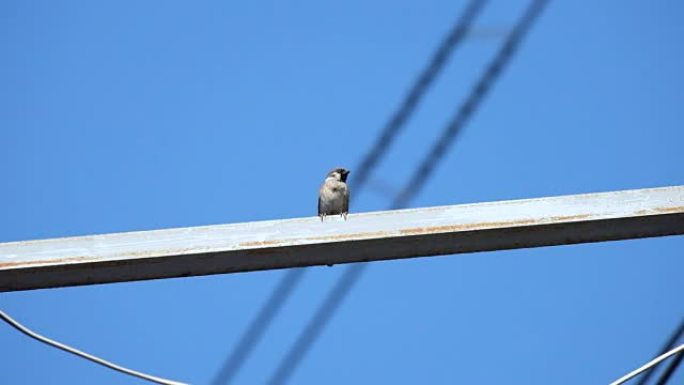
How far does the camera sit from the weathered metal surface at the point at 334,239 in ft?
9.80

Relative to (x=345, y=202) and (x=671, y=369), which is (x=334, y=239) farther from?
(x=345, y=202)

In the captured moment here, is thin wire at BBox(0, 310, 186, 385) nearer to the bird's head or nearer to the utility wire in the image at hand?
the utility wire

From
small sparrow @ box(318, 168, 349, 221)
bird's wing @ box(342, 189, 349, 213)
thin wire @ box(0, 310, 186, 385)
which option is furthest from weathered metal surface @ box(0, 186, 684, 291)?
bird's wing @ box(342, 189, 349, 213)

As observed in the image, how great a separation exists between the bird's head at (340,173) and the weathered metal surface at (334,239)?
6293 millimetres

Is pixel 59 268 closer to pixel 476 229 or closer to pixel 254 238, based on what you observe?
pixel 254 238

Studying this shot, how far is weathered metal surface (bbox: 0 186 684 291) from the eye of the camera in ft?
9.80

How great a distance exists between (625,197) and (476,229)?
42cm

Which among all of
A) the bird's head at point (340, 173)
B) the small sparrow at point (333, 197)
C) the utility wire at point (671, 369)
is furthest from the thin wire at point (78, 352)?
the bird's head at point (340, 173)

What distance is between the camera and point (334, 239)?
9.95ft

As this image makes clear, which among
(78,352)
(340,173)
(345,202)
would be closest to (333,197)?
(345,202)

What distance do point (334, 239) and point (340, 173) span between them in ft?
21.2

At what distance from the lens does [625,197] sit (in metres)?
2.97

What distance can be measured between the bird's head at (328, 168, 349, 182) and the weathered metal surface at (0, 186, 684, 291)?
6293 mm

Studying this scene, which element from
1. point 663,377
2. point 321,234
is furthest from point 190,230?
point 663,377
